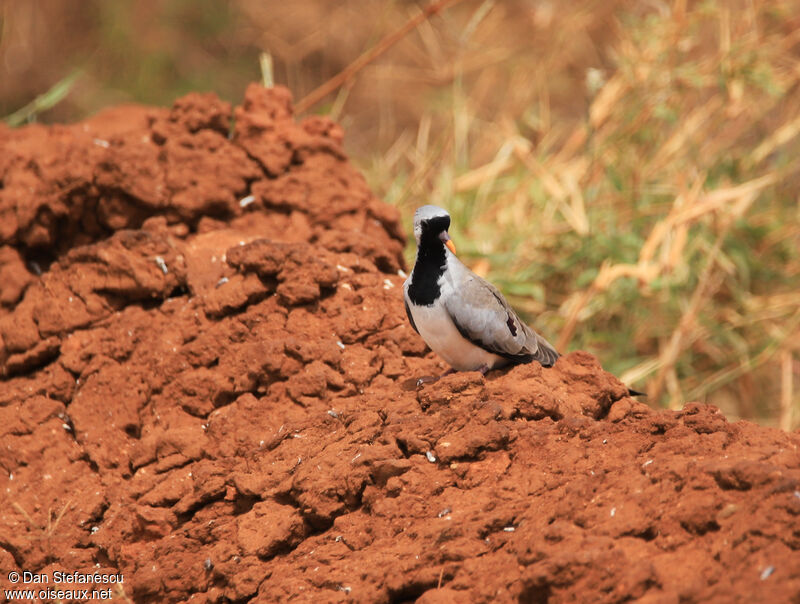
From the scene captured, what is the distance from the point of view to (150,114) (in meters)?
5.80

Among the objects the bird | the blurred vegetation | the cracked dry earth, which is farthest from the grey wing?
the blurred vegetation

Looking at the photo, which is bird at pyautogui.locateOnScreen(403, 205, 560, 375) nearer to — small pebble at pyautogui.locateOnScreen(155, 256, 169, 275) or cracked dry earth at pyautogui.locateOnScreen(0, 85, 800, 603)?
cracked dry earth at pyautogui.locateOnScreen(0, 85, 800, 603)

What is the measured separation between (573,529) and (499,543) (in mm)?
263

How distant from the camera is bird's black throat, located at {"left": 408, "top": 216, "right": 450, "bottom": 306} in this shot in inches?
159

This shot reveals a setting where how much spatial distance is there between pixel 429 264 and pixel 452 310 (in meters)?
0.22

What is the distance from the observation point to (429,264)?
410 cm

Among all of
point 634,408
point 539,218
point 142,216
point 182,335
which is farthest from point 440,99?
point 634,408

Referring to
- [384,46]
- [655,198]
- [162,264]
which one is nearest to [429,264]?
[162,264]

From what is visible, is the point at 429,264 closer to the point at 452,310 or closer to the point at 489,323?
the point at 452,310

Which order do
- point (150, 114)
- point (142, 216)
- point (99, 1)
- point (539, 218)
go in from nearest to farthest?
point (142, 216) → point (150, 114) → point (539, 218) → point (99, 1)

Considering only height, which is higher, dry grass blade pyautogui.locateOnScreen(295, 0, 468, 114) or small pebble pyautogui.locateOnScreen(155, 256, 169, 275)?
dry grass blade pyautogui.locateOnScreen(295, 0, 468, 114)

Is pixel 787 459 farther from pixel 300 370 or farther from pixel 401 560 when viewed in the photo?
pixel 300 370

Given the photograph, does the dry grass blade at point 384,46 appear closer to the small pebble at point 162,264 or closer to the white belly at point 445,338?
the small pebble at point 162,264

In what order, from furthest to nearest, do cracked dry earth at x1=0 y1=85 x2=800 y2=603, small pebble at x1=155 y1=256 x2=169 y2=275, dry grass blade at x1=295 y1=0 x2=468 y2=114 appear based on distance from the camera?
dry grass blade at x1=295 y1=0 x2=468 y2=114
small pebble at x1=155 y1=256 x2=169 y2=275
cracked dry earth at x1=0 y1=85 x2=800 y2=603
